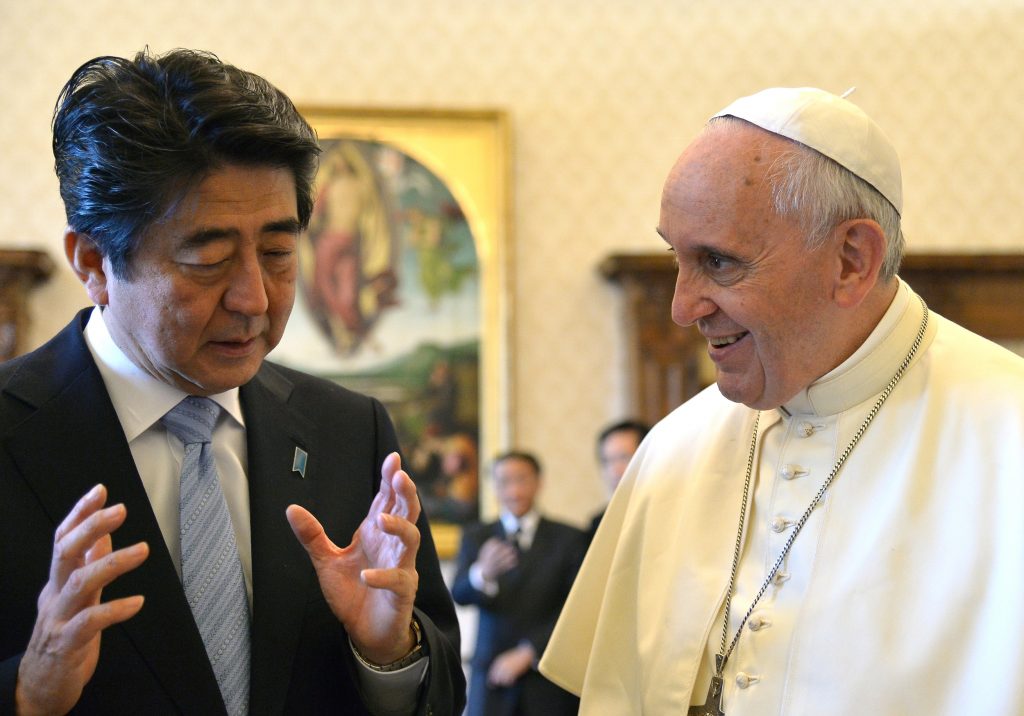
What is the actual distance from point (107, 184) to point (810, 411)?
1.33 m

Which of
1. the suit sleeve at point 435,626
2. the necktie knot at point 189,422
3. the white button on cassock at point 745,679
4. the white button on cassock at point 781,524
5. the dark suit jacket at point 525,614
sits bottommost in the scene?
the dark suit jacket at point 525,614

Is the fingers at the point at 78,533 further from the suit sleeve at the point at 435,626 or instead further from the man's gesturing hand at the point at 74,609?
the suit sleeve at the point at 435,626

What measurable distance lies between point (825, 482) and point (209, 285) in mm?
1160

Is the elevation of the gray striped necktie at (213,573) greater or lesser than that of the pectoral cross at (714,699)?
greater

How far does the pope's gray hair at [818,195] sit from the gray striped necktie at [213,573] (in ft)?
3.56

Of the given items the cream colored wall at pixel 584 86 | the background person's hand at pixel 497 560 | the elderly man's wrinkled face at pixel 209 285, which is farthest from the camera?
the cream colored wall at pixel 584 86

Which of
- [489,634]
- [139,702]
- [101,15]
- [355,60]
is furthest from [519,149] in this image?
[139,702]

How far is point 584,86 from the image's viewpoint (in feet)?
22.7

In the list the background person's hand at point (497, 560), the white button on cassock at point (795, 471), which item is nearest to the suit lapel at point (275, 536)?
the white button on cassock at point (795, 471)

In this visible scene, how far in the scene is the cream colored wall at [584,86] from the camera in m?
6.68

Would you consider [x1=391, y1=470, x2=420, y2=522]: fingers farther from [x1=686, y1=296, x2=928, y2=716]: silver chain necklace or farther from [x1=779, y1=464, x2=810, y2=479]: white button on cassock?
[x1=779, y1=464, x2=810, y2=479]: white button on cassock

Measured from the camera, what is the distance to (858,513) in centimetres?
207

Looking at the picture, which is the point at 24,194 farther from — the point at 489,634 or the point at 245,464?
the point at 245,464

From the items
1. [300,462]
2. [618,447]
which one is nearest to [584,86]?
[618,447]
